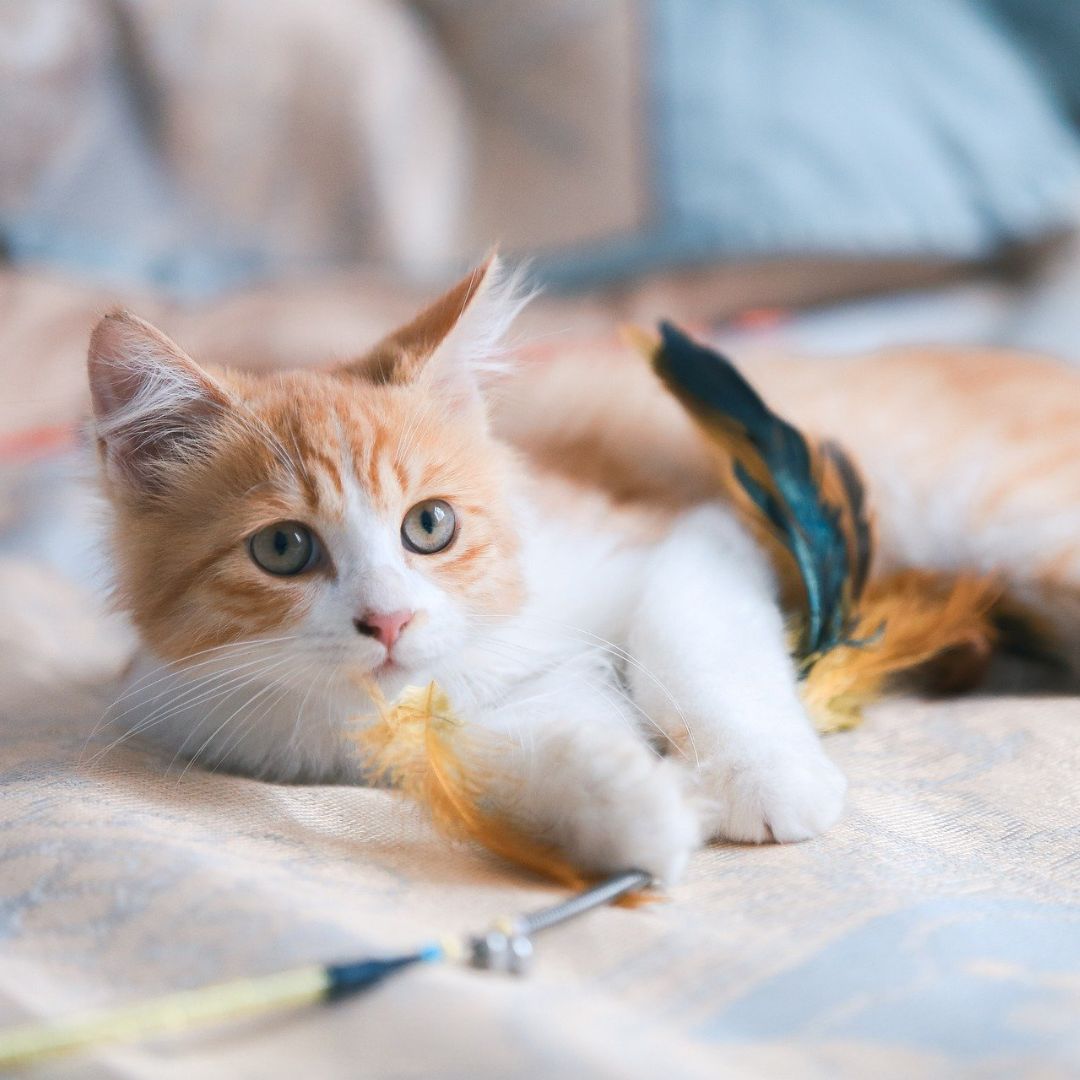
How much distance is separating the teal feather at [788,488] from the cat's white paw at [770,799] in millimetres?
254

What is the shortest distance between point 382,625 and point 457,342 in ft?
1.28

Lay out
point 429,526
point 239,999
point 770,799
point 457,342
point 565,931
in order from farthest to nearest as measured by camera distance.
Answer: point 457,342 → point 429,526 → point 770,799 → point 565,931 → point 239,999

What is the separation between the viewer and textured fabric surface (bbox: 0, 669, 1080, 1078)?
640 millimetres

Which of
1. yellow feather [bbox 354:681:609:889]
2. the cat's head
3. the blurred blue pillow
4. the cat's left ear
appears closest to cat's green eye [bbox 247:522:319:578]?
the cat's head

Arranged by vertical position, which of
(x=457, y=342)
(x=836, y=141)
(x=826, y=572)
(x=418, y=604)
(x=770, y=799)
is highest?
(x=836, y=141)

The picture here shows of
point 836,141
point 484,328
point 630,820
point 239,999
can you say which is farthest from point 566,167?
point 239,999

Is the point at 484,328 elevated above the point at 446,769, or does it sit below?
above

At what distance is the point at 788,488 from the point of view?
1280 mm

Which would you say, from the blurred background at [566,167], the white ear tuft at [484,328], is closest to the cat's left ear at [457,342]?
the white ear tuft at [484,328]

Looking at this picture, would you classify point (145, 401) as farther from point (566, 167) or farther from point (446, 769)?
point (566, 167)

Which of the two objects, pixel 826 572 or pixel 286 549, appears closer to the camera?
pixel 286 549

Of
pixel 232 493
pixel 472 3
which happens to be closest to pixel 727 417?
pixel 232 493

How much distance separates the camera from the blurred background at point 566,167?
2297mm

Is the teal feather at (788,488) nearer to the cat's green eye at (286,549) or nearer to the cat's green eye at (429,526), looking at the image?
the cat's green eye at (429,526)
